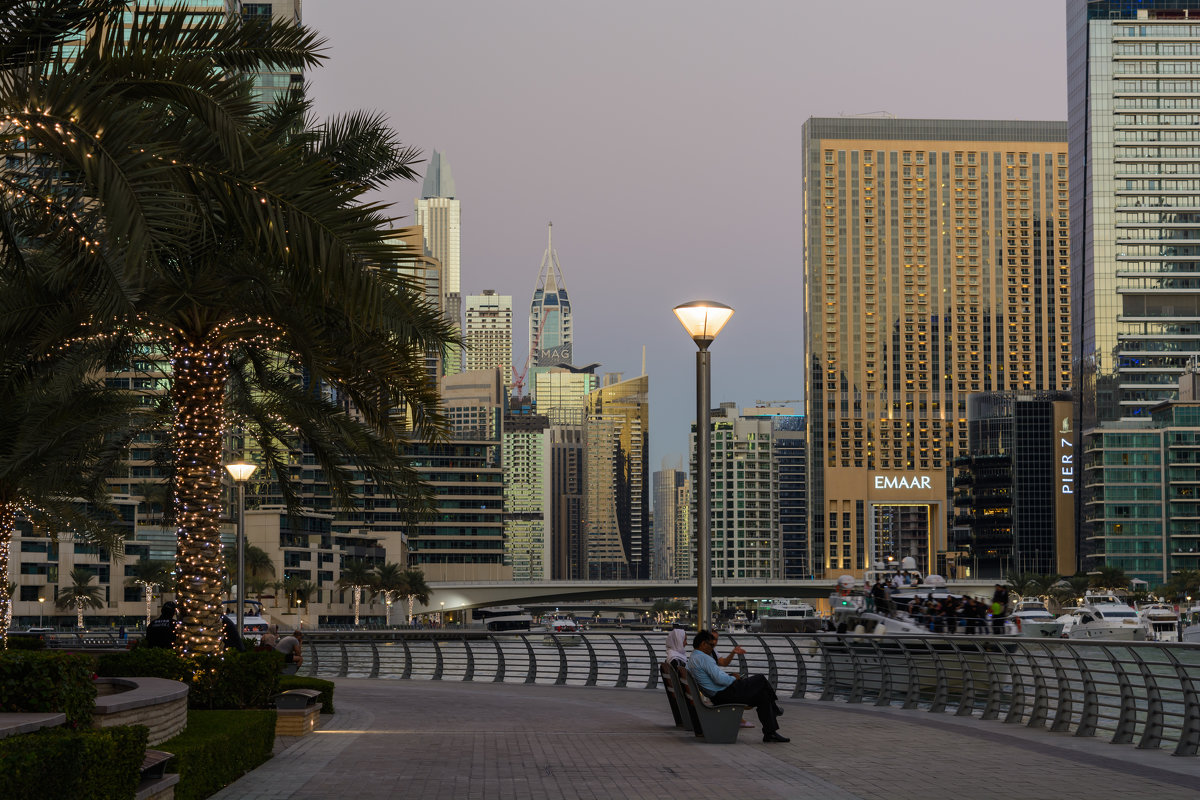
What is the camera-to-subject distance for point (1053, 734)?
60.4 ft

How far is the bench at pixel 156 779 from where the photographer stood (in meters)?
9.68

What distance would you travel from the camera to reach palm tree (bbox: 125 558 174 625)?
116250mm

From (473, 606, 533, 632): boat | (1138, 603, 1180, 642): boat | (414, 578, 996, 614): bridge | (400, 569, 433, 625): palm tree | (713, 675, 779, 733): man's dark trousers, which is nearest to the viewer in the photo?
(713, 675, 779, 733): man's dark trousers

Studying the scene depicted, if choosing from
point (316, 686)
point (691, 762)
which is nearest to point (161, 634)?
point (316, 686)

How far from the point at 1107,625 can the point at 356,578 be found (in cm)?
8542

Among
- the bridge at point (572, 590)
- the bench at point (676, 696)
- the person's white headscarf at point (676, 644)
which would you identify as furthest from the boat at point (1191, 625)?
the bench at point (676, 696)

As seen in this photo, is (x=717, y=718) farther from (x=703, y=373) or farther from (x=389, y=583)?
(x=389, y=583)

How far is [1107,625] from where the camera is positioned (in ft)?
256

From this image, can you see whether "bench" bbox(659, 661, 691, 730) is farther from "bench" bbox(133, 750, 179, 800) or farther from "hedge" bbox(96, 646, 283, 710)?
"bench" bbox(133, 750, 179, 800)

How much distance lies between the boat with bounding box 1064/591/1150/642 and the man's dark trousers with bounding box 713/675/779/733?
5903cm

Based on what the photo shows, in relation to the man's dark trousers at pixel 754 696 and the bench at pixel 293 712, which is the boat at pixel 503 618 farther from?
the man's dark trousers at pixel 754 696

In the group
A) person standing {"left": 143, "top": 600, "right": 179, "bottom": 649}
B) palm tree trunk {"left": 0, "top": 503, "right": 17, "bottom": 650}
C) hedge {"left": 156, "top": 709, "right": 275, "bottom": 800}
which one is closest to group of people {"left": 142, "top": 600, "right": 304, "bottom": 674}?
person standing {"left": 143, "top": 600, "right": 179, "bottom": 649}

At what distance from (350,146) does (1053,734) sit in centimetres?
1333

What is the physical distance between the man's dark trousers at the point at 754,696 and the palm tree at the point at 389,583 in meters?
130
